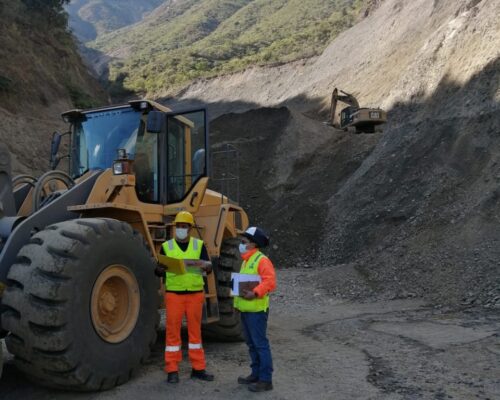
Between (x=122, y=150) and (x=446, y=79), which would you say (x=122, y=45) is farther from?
(x=122, y=150)

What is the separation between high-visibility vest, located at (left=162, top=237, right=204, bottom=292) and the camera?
5.18m

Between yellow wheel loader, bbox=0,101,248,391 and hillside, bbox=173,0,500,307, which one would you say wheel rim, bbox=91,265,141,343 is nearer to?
yellow wheel loader, bbox=0,101,248,391

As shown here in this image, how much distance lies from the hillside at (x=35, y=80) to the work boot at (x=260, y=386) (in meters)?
12.5

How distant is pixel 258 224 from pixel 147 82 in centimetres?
3979

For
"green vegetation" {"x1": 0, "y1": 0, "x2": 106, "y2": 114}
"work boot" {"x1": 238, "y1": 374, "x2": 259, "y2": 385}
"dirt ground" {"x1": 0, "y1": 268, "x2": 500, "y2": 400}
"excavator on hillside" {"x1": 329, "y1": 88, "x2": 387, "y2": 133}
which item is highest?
"green vegetation" {"x1": 0, "y1": 0, "x2": 106, "y2": 114}

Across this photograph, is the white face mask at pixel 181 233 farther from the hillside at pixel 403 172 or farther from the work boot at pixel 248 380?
the hillside at pixel 403 172

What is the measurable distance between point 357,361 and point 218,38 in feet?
257

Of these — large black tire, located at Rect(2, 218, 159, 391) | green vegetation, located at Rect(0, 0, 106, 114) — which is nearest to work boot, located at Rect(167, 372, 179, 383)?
large black tire, located at Rect(2, 218, 159, 391)

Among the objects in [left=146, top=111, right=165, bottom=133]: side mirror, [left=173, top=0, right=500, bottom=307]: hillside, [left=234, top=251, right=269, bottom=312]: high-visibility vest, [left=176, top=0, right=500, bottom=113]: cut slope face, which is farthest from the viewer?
[left=176, top=0, right=500, bottom=113]: cut slope face

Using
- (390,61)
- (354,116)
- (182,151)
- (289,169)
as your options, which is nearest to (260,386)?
(182,151)

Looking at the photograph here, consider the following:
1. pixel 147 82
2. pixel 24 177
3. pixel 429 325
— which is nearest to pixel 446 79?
pixel 429 325

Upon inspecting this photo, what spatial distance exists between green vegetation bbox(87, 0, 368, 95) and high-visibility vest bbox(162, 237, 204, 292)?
122 ft

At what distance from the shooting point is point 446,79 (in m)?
19.6

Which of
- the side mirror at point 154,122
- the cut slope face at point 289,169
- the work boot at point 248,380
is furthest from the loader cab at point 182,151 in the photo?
the cut slope face at point 289,169
